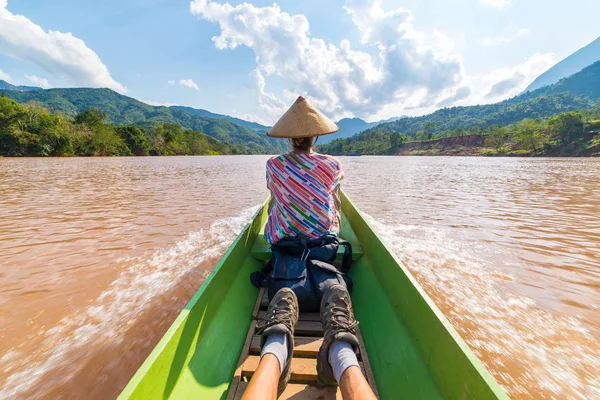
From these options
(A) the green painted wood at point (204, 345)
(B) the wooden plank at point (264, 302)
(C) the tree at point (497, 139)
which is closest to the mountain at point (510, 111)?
(C) the tree at point (497, 139)

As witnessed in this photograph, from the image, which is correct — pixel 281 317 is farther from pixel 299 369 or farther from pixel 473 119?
pixel 473 119

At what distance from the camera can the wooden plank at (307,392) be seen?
5.43 ft

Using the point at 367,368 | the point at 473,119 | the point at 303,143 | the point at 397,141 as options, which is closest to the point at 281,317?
the point at 367,368

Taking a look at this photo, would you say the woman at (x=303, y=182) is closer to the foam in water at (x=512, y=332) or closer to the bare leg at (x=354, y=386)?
the bare leg at (x=354, y=386)

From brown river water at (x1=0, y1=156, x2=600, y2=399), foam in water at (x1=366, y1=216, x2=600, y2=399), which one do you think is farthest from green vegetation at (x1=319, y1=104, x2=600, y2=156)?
foam in water at (x1=366, y1=216, x2=600, y2=399)

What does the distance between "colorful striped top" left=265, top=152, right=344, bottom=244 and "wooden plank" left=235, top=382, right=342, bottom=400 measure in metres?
1.15

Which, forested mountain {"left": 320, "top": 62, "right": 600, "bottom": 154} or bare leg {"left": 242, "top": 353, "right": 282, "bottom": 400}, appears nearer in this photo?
bare leg {"left": 242, "top": 353, "right": 282, "bottom": 400}

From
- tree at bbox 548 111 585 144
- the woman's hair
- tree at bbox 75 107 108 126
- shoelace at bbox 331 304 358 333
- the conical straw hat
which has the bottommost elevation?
shoelace at bbox 331 304 358 333

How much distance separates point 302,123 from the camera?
2.58m

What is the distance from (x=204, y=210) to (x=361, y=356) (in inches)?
262

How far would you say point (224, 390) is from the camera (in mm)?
1664

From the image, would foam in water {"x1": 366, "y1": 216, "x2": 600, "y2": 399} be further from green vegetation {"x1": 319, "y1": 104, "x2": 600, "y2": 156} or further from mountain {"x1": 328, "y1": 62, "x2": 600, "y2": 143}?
mountain {"x1": 328, "y1": 62, "x2": 600, "y2": 143}

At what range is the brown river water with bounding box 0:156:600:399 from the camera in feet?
7.43

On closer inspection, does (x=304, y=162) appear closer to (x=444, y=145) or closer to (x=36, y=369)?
(x=36, y=369)
